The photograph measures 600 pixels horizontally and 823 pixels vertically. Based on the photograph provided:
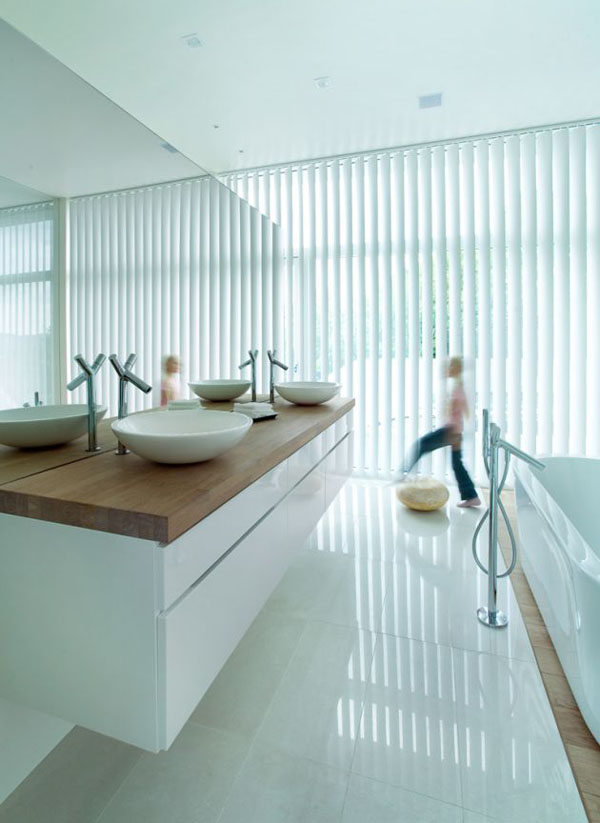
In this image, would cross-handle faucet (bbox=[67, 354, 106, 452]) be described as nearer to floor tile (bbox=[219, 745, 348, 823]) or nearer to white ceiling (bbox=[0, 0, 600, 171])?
floor tile (bbox=[219, 745, 348, 823])

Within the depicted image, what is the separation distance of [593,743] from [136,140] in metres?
2.67

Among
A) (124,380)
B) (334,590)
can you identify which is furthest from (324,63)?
(334,590)

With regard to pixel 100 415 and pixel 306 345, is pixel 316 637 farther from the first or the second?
pixel 306 345

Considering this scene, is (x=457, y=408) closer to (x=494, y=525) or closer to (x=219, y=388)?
(x=494, y=525)

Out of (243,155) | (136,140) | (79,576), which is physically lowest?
(79,576)

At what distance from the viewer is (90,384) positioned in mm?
1505

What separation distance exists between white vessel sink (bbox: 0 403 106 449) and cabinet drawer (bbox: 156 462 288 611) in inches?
24.6

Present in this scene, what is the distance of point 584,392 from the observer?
370 cm

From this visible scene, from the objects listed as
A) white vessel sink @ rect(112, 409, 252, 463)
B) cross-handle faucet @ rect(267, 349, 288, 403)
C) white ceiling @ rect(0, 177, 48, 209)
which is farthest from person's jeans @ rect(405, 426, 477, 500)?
white ceiling @ rect(0, 177, 48, 209)

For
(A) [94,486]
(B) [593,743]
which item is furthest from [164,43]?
(B) [593,743]

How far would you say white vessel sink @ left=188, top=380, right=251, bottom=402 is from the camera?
227 centimetres

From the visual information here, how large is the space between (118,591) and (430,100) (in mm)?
3637

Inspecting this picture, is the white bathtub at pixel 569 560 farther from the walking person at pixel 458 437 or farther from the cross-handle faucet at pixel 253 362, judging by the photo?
the cross-handle faucet at pixel 253 362

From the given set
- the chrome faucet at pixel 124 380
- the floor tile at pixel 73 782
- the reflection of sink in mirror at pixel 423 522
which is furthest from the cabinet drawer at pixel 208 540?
the reflection of sink in mirror at pixel 423 522
